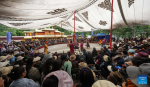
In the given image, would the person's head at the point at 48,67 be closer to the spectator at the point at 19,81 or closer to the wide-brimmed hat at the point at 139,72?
the spectator at the point at 19,81

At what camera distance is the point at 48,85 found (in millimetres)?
998

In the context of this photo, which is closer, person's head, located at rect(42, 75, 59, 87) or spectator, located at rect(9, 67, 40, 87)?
person's head, located at rect(42, 75, 59, 87)

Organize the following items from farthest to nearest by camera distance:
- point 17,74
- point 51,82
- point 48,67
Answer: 1. point 48,67
2. point 17,74
3. point 51,82

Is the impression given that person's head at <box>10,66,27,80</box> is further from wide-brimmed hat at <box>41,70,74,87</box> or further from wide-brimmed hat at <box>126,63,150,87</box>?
wide-brimmed hat at <box>126,63,150,87</box>

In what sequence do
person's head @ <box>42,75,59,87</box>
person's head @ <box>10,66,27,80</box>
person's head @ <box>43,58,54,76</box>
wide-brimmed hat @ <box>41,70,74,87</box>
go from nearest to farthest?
1. person's head @ <box>42,75,59,87</box>
2. wide-brimmed hat @ <box>41,70,74,87</box>
3. person's head @ <box>10,66,27,80</box>
4. person's head @ <box>43,58,54,76</box>

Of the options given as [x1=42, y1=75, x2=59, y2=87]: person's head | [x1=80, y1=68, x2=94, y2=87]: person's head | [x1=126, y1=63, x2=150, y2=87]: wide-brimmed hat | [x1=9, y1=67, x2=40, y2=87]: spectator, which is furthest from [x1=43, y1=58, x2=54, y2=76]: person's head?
[x1=126, y1=63, x2=150, y2=87]: wide-brimmed hat

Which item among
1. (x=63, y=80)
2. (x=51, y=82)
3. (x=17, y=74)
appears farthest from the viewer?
(x=17, y=74)

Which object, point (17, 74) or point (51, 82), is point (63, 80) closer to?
point (51, 82)

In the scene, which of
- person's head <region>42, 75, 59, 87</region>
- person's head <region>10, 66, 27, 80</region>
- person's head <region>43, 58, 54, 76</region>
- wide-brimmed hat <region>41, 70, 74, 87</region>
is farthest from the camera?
person's head <region>43, 58, 54, 76</region>

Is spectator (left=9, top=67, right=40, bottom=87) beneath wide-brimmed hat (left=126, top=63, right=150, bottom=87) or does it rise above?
beneath

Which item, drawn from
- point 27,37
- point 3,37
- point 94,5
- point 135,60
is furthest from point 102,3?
point 3,37

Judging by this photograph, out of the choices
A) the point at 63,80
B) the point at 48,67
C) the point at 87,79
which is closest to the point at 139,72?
the point at 87,79

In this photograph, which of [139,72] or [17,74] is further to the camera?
[17,74]

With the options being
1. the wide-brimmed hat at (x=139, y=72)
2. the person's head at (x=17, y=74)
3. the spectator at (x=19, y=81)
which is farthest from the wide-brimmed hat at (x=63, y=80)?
the wide-brimmed hat at (x=139, y=72)
